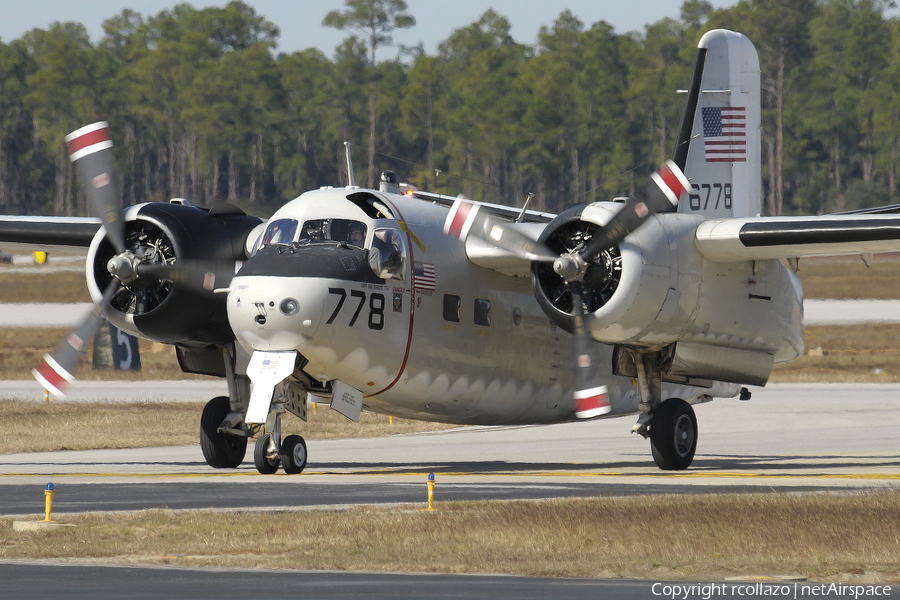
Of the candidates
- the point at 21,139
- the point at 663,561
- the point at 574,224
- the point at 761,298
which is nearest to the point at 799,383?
the point at 761,298

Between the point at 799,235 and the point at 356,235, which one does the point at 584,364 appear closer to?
the point at 799,235

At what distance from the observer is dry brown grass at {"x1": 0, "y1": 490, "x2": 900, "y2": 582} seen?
1380 cm

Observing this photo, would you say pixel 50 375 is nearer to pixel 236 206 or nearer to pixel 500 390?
pixel 236 206

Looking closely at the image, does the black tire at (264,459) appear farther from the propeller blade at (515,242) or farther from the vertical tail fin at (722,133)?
the vertical tail fin at (722,133)

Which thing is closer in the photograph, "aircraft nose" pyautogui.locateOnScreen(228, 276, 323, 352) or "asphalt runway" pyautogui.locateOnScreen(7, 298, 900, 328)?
"aircraft nose" pyautogui.locateOnScreen(228, 276, 323, 352)

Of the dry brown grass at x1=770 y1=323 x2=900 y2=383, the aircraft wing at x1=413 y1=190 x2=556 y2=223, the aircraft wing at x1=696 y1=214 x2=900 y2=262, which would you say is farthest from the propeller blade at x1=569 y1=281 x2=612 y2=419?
the dry brown grass at x1=770 y1=323 x2=900 y2=383

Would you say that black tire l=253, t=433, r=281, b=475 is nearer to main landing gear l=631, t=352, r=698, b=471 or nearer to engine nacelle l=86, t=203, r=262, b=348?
engine nacelle l=86, t=203, r=262, b=348

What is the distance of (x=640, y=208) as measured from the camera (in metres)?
21.9

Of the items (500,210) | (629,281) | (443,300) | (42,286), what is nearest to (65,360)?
(443,300)

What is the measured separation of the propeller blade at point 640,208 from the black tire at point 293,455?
5.71m

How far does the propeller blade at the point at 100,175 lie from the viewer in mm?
23578

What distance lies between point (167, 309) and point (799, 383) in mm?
34027

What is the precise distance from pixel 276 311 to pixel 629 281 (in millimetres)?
5755

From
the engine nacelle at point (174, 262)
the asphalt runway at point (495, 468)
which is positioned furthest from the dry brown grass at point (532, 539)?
the engine nacelle at point (174, 262)
